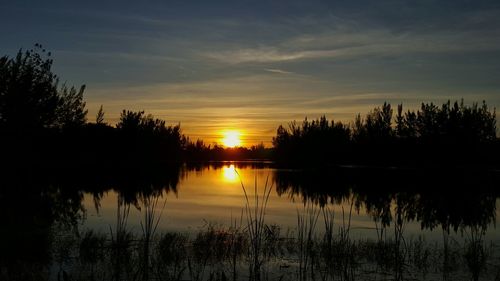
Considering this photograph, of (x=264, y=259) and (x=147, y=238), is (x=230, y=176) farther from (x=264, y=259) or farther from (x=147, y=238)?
(x=147, y=238)

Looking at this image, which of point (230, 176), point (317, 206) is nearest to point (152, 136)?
point (230, 176)

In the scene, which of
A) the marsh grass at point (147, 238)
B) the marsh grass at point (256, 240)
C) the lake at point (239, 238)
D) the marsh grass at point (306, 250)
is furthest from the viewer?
the lake at point (239, 238)

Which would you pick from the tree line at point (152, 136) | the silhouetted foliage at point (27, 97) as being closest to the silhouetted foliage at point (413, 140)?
the tree line at point (152, 136)

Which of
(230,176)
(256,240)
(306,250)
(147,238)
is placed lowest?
(230,176)

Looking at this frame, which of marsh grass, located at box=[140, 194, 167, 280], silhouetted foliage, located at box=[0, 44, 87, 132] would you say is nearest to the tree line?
silhouetted foliage, located at box=[0, 44, 87, 132]

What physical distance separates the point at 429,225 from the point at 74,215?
15.1 meters

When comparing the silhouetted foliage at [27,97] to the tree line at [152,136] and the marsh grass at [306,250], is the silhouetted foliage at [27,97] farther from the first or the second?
the marsh grass at [306,250]

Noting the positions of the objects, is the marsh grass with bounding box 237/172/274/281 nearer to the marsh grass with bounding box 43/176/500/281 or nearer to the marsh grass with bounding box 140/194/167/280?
the marsh grass with bounding box 43/176/500/281

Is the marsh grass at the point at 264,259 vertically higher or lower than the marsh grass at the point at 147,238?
lower

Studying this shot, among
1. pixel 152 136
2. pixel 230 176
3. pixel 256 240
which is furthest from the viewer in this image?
pixel 152 136

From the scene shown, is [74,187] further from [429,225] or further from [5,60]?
[429,225]

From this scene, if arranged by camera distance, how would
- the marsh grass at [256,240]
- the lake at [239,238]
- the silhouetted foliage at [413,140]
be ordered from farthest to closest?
the silhouetted foliage at [413,140] < the lake at [239,238] < the marsh grass at [256,240]

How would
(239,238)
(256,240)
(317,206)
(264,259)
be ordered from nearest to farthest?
(256,240)
(264,259)
(239,238)
(317,206)

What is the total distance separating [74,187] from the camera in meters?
35.1
